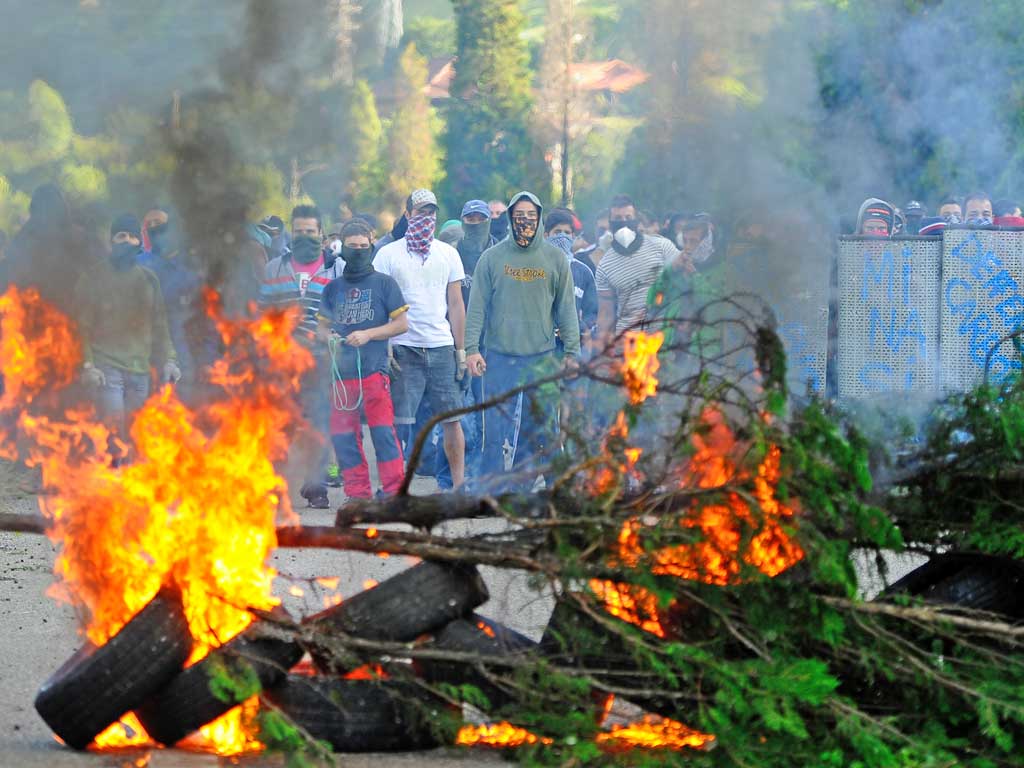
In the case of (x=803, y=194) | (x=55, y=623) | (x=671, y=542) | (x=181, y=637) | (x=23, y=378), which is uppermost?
(x=803, y=194)

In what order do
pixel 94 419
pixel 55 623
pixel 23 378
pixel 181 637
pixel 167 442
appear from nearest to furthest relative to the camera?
pixel 181 637 → pixel 167 442 → pixel 23 378 → pixel 55 623 → pixel 94 419

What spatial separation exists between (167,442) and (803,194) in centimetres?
609

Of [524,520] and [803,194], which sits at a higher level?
[803,194]

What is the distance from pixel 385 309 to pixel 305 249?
0.71 m

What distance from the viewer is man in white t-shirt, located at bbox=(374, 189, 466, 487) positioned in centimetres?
1061

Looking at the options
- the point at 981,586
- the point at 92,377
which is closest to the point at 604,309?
the point at 92,377

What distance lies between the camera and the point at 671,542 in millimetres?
4602


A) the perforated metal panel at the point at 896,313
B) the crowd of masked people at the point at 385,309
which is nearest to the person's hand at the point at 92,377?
the crowd of masked people at the point at 385,309

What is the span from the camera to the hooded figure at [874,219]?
11234 mm

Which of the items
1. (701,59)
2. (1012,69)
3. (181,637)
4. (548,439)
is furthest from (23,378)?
(1012,69)

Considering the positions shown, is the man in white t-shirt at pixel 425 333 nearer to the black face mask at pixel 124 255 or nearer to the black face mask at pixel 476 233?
the black face mask at pixel 476 233

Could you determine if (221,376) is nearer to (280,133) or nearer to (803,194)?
(280,133)

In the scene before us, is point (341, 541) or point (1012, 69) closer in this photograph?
point (341, 541)

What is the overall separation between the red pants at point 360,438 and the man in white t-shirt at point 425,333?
60cm
